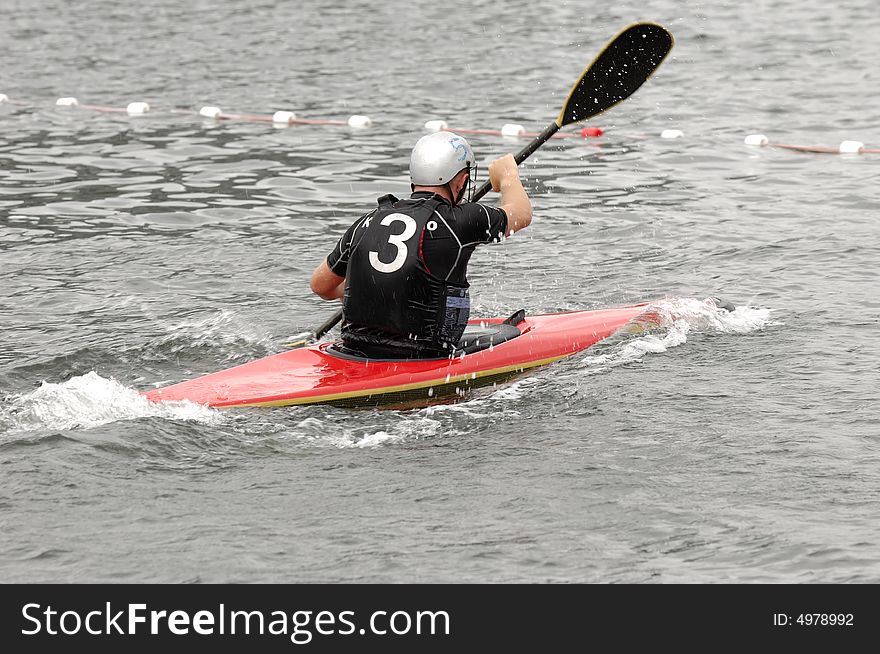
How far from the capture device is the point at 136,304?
895 centimetres

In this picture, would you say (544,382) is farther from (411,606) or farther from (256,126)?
(256,126)

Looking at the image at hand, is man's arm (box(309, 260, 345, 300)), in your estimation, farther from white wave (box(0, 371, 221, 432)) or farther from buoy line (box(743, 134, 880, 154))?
buoy line (box(743, 134, 880, 154))

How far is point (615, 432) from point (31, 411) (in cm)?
292

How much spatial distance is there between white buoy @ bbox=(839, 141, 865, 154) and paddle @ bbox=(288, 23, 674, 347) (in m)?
6.09

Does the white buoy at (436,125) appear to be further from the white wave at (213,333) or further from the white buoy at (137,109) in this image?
the white wave at (213,333)

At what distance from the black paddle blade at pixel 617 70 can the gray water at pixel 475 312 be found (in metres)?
1.40

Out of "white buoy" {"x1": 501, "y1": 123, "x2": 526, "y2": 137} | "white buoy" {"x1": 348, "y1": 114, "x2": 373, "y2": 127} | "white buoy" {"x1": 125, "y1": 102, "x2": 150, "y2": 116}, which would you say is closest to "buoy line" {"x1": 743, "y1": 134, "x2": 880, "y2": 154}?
"white buoy" {"x1": 501, "y1": 123, "x2": 526, "y2": 137}

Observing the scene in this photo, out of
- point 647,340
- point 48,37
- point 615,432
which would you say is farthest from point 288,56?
point 615,432

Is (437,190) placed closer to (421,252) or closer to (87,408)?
(421,252)

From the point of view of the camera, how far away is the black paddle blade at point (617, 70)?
8.02 meters

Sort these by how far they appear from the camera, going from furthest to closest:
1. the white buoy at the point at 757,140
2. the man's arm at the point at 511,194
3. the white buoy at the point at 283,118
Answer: the white buoy at the point at 283,118 → the white buoy at the point at 757,140 → the man's arm at the point at 511,194

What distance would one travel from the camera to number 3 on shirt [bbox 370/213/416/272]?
6.39 m

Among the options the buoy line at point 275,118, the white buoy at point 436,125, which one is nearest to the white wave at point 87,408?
the buoy line at point 275,118

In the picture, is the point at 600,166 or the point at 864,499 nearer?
the point at 864,499
